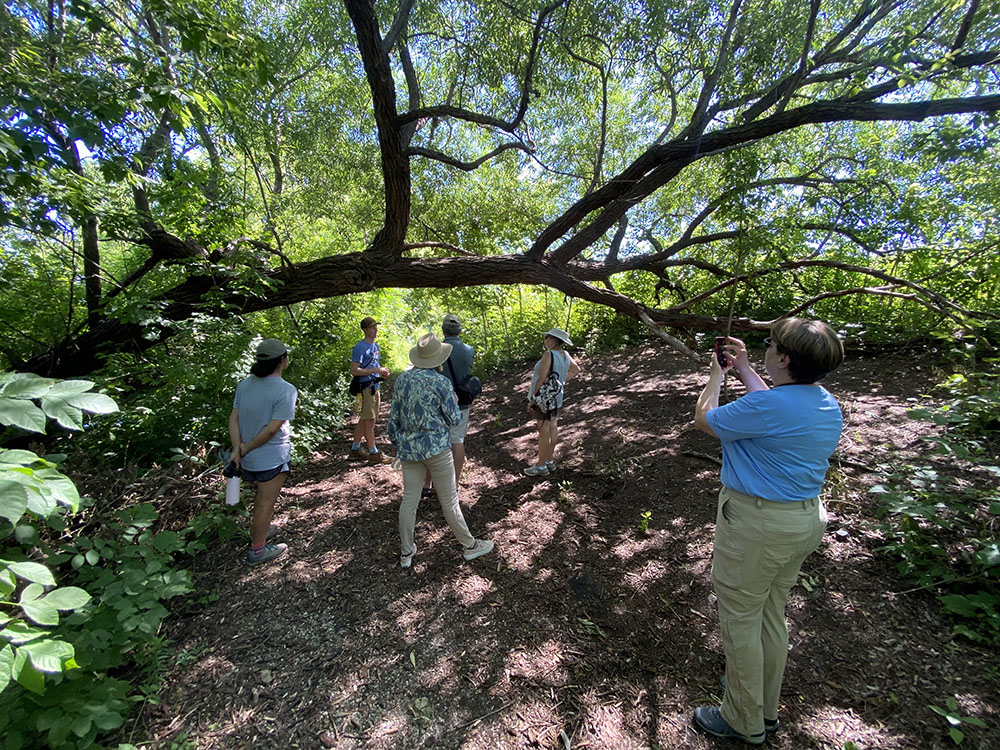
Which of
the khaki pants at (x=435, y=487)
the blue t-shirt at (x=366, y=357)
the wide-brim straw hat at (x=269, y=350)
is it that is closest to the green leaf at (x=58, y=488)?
the wide-brim straw hat at (x=269, y=350)

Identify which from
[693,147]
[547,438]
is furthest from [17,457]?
[693,147]

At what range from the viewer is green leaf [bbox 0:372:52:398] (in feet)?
3.94

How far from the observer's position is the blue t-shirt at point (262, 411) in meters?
2.99

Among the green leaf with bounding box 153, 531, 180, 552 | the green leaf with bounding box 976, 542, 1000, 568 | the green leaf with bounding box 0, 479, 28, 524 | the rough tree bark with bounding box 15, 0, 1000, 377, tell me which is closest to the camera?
the green leaf with bounding box 0, 479, 28, 524

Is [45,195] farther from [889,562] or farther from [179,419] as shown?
[889,562]

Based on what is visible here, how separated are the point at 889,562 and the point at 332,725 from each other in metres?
3.68

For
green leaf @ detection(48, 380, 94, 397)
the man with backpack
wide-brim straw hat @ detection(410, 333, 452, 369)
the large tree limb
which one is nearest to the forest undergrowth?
green leaf @ detection(48, 380, 94, 397)

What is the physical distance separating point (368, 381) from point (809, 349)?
14.3ft

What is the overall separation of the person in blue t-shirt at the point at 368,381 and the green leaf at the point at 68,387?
3.39 m

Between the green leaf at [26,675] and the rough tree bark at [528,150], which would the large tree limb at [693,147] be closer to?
the rough tree bark at [528,150]

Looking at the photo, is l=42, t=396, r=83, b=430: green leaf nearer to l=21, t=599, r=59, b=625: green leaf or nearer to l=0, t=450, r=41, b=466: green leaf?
l=0, t=450, r=41, b=466: green leaf

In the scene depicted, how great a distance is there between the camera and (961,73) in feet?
11.3

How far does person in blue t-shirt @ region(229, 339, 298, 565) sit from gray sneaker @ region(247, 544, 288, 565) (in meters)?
0.40

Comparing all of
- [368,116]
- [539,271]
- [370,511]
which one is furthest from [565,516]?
[368,116]
